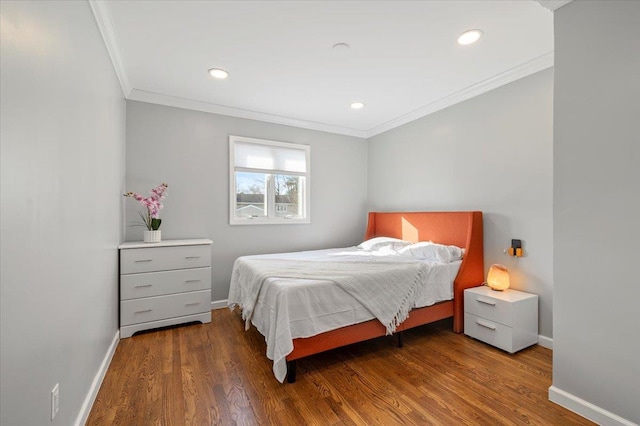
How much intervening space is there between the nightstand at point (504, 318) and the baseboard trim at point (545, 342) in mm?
45

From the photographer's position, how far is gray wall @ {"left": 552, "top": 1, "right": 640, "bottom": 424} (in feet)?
4.94

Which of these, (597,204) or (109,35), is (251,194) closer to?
(109,35)

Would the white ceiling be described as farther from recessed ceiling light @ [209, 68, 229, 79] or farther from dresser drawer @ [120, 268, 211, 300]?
dresser drawer @ [120, 268, 211, 300]

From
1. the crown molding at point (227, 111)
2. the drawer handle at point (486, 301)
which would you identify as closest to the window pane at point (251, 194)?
the crown molding at point (227, 111)

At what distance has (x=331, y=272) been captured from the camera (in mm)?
2438

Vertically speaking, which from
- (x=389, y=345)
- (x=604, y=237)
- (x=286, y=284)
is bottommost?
(x=389, y=345)

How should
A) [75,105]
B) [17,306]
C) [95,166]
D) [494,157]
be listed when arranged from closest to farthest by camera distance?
[17,306] → [75,105] → [95,166] → [494,157]

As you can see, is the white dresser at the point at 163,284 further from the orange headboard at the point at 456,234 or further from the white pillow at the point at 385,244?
the orange headboard at the point at 456,234

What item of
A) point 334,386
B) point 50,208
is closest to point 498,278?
point 334,386

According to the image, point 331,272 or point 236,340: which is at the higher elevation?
point 331,272

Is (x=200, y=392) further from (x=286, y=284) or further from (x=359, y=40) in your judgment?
(x=359, y=40)

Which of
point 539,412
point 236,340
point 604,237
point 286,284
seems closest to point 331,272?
point 286,284

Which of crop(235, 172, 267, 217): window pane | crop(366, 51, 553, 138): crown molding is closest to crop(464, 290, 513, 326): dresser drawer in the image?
crop(366, 51, 553, 138): crown molding

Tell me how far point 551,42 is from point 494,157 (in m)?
1.05
